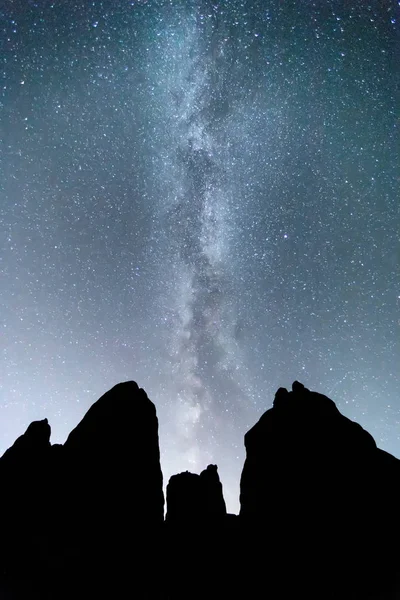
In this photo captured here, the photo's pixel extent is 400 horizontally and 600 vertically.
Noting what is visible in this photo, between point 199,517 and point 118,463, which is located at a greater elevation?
point 118,463

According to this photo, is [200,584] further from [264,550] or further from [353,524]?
[353,524]

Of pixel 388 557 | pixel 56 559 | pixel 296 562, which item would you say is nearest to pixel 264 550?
pixel 296 562

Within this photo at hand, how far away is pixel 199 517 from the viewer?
27047mm

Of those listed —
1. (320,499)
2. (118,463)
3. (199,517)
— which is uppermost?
(118,463)

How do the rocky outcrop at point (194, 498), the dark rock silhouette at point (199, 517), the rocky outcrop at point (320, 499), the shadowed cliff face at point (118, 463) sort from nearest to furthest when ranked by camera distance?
the rocky outcrop at point (320, 499) → the dark rock silhouette at point (199, 517) → the shadowed cliff face at point (118, 463) → the rocky outcrop at point (194, 498)

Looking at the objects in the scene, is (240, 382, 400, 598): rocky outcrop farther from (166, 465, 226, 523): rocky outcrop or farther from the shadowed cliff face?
the shadowed cliff face

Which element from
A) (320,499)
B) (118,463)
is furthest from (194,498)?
(320,499)

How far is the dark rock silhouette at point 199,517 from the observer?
19.6 m

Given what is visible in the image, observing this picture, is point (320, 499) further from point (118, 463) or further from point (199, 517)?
point (118, 463)

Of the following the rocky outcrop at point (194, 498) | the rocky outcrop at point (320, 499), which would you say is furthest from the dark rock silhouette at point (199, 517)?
the rocky outcrop at point (194, 498)

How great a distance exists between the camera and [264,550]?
21688 mm

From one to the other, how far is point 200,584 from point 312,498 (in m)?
10.1

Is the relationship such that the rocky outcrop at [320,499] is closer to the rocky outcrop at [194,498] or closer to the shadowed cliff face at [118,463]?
the rocky outcrop at [194,498]

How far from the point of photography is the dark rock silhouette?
19.6 meters
